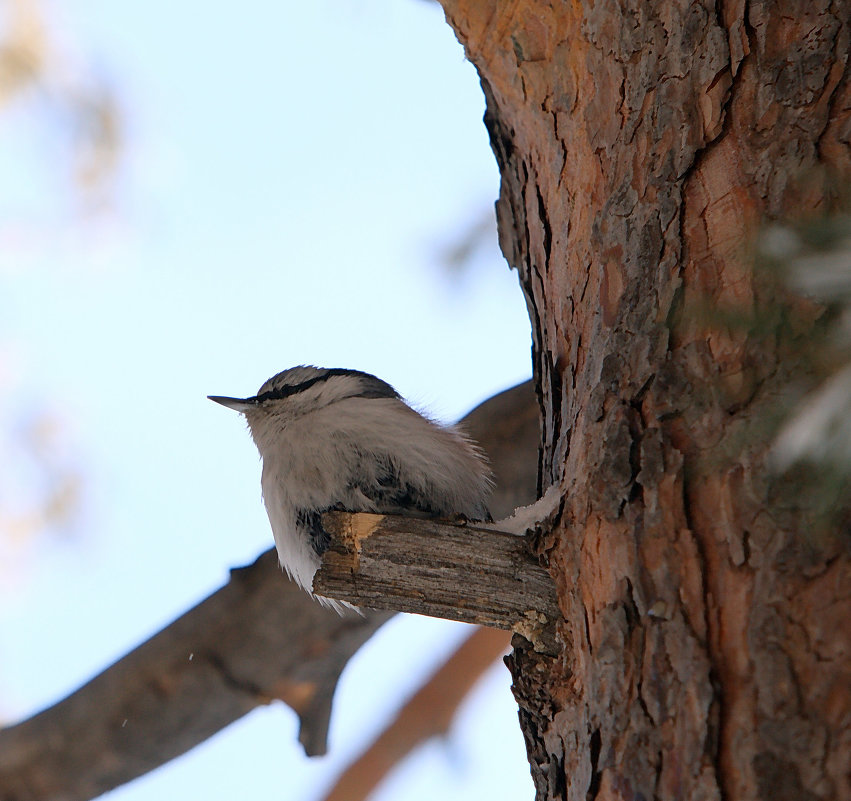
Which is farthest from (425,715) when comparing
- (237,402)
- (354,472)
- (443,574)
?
(443,574)

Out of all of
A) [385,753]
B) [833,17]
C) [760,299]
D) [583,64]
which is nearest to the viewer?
[760,299]

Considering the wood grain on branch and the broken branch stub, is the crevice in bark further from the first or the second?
the wood grain on branch

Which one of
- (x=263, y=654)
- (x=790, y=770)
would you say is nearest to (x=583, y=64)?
(x=790, y=770)

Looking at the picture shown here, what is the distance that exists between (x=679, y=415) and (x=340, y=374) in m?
1.08

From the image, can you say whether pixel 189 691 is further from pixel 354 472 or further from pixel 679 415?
pixel 679 415

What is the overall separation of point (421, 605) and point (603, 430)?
1.24 feet

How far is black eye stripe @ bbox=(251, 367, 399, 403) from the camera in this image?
6.94 ft

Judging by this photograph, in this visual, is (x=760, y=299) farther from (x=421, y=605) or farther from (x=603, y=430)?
(x=421, y=605)

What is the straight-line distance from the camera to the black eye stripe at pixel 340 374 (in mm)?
2115

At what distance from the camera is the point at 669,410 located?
1240mm

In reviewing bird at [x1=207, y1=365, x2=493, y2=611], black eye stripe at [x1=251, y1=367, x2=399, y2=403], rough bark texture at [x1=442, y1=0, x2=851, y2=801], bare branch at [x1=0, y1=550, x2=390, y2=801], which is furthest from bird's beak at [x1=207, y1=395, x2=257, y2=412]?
rough bark texture at [x1=442, y1=0, x2=851, y2=801]

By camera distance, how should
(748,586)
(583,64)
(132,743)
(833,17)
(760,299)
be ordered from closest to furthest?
(748,586), (760,299), (833,17), (583,64), (132,743)

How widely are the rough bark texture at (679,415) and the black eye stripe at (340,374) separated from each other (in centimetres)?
49

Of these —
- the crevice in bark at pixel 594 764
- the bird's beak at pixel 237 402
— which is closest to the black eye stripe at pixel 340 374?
the bird's beak at pixel 237 402
